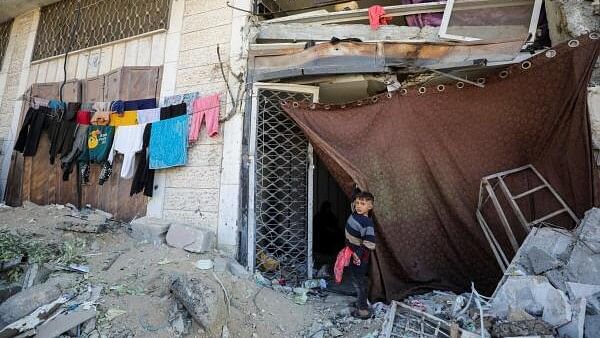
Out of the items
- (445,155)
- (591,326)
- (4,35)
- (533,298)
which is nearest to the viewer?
(591,326)

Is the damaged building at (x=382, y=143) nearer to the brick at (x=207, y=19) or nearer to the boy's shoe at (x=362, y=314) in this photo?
the brick at (x=207, y=19)

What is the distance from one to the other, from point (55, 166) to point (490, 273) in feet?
22.8

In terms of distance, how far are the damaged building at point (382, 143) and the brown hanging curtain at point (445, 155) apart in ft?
0.06

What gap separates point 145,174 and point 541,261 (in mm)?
4954

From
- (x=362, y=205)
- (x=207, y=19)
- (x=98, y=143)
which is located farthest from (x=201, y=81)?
(x=362, y=205)

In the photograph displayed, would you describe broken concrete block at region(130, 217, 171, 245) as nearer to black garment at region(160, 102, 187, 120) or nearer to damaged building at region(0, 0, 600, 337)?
damaged building at region(0, 0, 600, 337)

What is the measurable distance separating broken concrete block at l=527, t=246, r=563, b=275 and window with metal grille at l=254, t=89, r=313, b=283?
2.62 meters

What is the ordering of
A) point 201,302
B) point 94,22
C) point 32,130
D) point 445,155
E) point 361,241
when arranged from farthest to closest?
point 94,22
point 32,130
point 445,155
point 361,241
point 201,302

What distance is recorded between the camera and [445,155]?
434 centimetres

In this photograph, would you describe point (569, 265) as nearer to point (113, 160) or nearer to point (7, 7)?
point (113, 160)

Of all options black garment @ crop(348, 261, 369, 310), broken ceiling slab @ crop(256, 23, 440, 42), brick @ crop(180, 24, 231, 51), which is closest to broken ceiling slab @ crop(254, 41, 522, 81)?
broken ceiling slab @ crop(256, 23, 440, 42)

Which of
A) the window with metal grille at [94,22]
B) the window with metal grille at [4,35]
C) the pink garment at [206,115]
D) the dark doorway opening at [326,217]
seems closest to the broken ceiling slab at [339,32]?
the pink garment at [206,115]

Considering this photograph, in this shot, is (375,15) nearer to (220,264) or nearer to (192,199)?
(192,199)

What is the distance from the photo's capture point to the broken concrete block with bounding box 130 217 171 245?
4.84m
